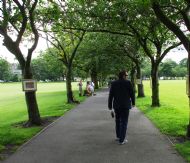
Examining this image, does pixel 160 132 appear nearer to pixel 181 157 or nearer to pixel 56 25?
pixel 181 157

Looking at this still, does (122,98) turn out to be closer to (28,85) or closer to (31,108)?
(28,85)

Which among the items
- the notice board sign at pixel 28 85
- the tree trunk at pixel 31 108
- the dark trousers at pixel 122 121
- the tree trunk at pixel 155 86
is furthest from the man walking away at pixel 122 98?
the tree trunk at pixel 155 86

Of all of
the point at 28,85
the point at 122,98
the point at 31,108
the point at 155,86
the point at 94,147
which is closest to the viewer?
the point at 94,147

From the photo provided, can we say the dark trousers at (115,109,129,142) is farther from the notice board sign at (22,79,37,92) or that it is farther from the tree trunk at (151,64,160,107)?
the tree trunk at (151,64,160,107)

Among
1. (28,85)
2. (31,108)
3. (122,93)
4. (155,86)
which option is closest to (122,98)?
(122,93)

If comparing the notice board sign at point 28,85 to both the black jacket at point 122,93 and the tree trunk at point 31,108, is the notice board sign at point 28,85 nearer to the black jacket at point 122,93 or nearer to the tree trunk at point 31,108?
the tree trunk at point 31,108

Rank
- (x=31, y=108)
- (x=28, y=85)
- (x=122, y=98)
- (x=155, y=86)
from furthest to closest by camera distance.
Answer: (x=155, y=86) → (x=31, y=108) → (x=28, y=85) → (x=122, y=98)

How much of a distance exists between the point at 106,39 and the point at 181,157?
2210cm

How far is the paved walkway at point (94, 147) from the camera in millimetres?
8359

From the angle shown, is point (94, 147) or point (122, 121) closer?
point (94, 147)

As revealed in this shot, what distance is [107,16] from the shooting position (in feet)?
55.7

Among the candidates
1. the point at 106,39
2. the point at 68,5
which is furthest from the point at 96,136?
the point at 106,39

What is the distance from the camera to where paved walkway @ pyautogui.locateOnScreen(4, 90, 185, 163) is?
8.36 metres

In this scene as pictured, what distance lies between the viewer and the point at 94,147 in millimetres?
9727
